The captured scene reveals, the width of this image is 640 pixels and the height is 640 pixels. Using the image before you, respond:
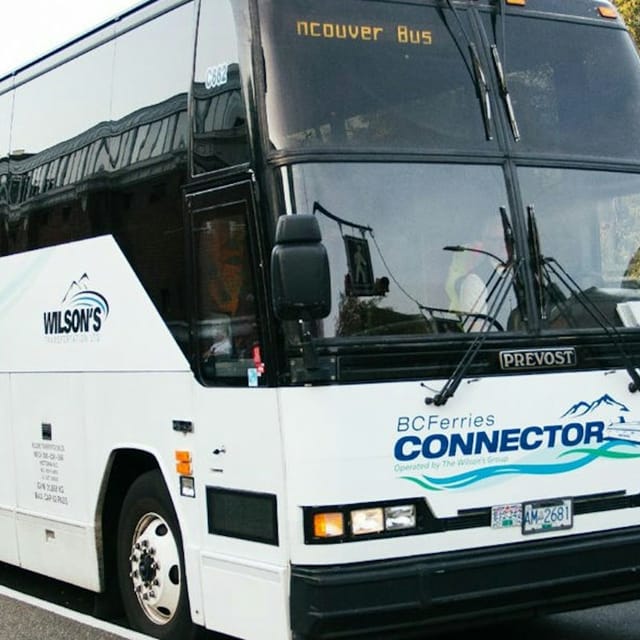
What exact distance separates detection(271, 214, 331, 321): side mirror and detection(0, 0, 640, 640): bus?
0.01 m

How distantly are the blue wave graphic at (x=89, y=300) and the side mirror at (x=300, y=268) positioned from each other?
230 centimetres

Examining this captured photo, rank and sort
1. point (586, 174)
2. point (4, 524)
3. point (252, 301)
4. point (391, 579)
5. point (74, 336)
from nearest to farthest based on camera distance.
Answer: point (391, 579) < point (252, 301) < point (586, 174) < point (74, 336) < point (4, 524)

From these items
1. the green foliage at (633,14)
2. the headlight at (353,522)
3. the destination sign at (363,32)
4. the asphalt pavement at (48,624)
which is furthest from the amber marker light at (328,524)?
the green foliage at (633,14)

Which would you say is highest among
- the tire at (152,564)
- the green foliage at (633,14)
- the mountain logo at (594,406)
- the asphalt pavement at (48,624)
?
the green foliage at (633,14)

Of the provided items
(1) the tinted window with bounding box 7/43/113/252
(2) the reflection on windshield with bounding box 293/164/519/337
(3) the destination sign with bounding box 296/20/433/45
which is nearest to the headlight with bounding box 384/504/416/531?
(2) the reflection on windshield with bounding box 293/164/519/337

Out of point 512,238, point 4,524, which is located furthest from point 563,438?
point 4,524

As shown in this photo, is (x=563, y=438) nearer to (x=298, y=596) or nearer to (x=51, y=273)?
(x=298, y=596)

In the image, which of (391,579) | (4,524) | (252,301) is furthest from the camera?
(4,524)

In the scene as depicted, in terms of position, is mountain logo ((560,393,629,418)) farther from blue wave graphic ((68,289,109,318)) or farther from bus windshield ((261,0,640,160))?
blue wave graphic ((68,289,109,318))

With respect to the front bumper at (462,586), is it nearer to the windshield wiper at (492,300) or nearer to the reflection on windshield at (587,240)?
the windshield wiper at (492,300)

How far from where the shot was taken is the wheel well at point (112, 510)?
301 inches

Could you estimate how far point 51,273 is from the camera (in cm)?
843

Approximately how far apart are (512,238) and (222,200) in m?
1.56

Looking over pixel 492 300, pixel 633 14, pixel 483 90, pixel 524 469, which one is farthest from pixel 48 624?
pixel 633 14
